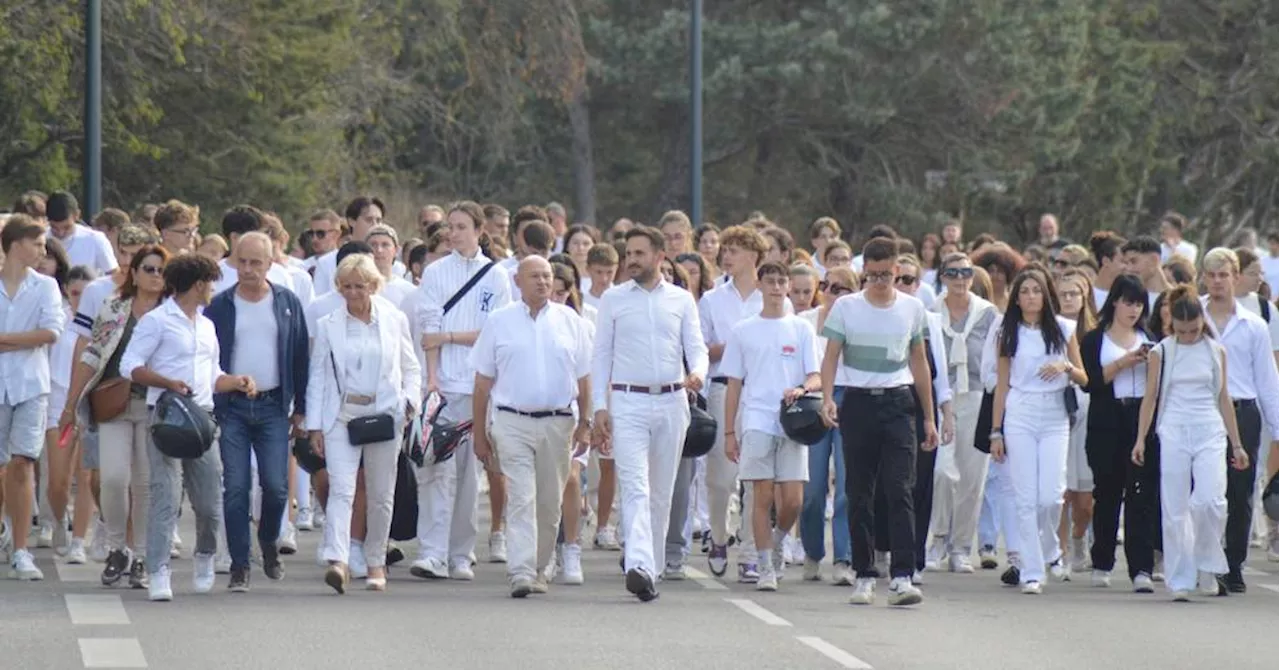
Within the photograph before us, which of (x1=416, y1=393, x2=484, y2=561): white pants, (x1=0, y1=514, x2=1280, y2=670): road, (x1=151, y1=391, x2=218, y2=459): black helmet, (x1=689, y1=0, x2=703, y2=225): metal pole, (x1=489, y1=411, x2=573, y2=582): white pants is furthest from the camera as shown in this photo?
(x1=689, y1=0, x2=703, y2=225): metal pole

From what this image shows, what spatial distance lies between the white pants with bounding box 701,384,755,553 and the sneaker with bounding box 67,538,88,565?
12.1 ft

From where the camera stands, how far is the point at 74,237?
19734 mm

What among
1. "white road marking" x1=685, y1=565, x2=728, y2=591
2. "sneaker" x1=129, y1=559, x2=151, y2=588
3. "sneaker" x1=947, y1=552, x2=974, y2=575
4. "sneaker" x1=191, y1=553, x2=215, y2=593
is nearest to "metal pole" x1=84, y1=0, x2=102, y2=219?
"white road marking" x1=685, y1=565, x2=728, y2=591

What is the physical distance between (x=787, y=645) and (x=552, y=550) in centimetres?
272

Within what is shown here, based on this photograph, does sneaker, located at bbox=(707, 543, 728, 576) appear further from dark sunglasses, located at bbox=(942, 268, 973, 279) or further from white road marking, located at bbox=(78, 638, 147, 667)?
white road marking, located at bbox=(78, 638, 147, 667)

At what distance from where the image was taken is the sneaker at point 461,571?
653 inches

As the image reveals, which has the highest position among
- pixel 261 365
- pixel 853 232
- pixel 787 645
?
pixel 853 232

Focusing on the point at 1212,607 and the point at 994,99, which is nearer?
the point at 1212,607

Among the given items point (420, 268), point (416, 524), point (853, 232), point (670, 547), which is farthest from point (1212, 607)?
point (853, 232)

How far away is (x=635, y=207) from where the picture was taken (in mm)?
52031

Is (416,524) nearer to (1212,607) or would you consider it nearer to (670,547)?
(670,547)

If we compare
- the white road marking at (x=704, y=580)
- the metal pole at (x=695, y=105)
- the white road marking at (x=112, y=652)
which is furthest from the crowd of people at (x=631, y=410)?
the metal pole at (x=695, y=105)

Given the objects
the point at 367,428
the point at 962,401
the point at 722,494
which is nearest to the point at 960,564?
the point at 962,401

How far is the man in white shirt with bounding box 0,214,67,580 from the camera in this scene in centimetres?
1642
